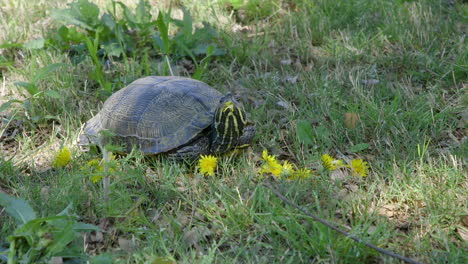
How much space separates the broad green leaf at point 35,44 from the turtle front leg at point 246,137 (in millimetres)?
2833

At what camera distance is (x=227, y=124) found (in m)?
3.62

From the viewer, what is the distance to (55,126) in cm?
453

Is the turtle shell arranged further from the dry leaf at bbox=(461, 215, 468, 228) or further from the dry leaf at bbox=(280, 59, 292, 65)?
the dry leaf at bbox=(461, 215, 468, 228)

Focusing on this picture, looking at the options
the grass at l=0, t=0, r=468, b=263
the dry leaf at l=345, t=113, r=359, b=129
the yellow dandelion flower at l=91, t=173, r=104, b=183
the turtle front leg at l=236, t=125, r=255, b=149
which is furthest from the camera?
the dry leaf at l=345, t=113, r=359, b=129

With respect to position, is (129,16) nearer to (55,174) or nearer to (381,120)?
(55,174)

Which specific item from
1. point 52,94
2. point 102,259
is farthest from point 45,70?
point 102,259

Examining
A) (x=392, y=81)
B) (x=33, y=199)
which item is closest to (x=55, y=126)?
(x=33, y=199)

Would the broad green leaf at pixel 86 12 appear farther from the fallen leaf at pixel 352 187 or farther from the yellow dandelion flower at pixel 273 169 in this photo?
the fallen leaf at pixel 352 187

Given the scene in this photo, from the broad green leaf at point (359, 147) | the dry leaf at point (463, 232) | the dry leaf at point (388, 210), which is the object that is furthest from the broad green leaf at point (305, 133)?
the dry leaf at point (463, 232)

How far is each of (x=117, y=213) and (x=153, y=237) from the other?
34cm

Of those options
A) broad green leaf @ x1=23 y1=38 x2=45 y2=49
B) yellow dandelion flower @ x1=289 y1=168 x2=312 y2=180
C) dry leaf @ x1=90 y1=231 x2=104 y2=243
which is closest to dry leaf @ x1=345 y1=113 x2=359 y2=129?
yellow dandelion flower @ x1=289 y1=168 x2=312 y2=180

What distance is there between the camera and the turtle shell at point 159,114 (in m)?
3.73

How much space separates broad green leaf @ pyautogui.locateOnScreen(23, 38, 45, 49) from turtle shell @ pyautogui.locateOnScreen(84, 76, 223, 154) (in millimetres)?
1782

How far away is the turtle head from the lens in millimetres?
3574
